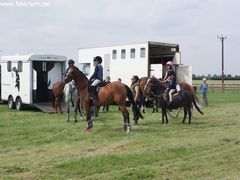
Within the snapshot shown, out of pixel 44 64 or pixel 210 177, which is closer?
pixel 210 177

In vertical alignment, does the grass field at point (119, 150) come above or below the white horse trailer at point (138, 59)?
below

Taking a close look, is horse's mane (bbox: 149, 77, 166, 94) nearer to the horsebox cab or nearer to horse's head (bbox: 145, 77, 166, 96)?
horse's head (bbox: 145, 77, 166, 96)

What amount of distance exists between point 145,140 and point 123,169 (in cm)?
335

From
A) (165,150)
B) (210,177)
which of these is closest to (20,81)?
(165,150)

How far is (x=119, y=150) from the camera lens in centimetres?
1041

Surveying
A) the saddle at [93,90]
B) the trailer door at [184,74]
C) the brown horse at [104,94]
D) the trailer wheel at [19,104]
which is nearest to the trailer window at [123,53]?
the trailer door at [184,74]

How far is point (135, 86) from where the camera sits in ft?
62.2

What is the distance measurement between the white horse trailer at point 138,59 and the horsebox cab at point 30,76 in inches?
171

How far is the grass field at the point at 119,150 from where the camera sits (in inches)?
321

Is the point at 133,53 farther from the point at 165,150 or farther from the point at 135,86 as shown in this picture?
the point at 165,150

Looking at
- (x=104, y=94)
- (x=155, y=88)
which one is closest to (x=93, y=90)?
(x=104, y=94)

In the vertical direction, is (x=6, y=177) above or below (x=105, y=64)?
below

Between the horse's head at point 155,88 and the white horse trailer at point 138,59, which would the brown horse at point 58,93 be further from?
the white horse trailer at point 138,59

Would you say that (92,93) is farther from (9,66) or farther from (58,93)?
(9,66)
